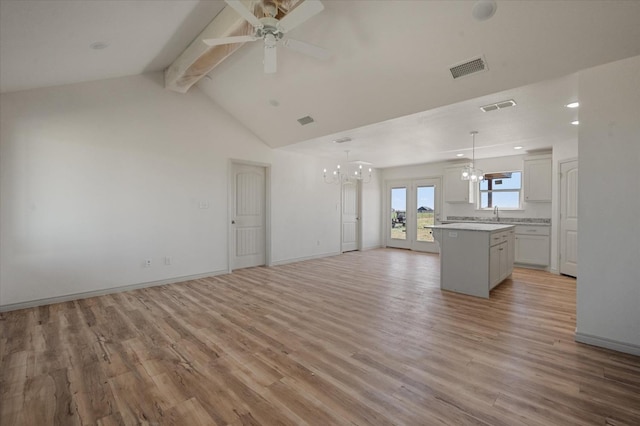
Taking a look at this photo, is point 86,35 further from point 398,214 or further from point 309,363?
point 398,214

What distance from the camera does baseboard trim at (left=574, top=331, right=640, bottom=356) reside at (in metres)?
2.49

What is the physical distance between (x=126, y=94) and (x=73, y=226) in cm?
211

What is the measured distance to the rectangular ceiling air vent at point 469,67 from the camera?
9.61 feet

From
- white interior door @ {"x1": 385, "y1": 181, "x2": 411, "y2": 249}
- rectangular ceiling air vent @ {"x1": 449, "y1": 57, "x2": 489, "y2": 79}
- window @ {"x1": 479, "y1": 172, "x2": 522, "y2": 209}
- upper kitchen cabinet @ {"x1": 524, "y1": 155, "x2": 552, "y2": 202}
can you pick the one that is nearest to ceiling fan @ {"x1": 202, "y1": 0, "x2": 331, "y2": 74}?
rectangular ceiling air vent @ {"x1": 449, "y1": 57, "x2": 489, "y2": 79}

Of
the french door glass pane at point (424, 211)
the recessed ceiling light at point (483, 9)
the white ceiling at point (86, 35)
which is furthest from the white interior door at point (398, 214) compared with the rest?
the white ceiling at point (86, 35)

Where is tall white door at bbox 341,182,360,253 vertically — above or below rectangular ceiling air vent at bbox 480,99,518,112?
below

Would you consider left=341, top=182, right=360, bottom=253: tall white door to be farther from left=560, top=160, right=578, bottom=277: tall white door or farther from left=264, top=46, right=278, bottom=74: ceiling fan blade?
left=264, top=46, right=278, bottom=74: ceiling fan blade

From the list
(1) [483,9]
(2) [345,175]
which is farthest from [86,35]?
(2) [345,175]

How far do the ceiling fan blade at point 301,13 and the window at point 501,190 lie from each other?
21.9 feet

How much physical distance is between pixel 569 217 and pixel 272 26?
19.6 feet

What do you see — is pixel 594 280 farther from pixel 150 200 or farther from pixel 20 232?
pixel 20 232

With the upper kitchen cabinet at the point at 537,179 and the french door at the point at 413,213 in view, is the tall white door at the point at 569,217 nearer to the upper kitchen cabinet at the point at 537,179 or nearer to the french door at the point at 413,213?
the upper kitchen cabinet at the point at 537,179

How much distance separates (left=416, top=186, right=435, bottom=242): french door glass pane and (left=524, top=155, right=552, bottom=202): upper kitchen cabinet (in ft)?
7.97

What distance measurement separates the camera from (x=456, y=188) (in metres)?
7.47
